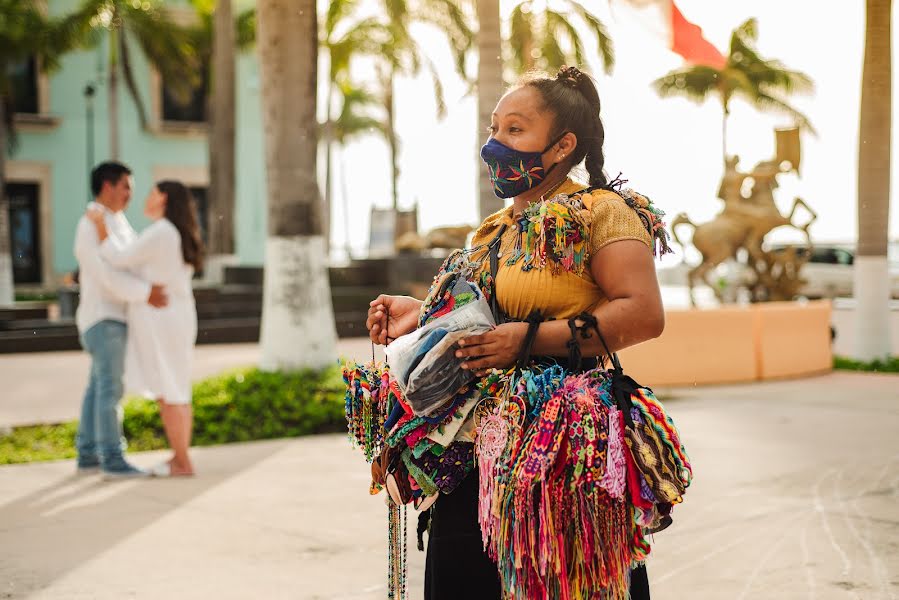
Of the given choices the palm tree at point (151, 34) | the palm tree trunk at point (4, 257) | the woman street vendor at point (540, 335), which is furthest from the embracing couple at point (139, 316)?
the palm tree at point (151, 34)

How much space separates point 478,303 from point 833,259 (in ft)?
95.2

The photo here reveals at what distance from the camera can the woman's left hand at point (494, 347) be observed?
8.39ft

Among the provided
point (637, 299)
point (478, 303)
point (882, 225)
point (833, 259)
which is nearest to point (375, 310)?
point (478, 303)

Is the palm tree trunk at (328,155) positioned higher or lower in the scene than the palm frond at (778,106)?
lower

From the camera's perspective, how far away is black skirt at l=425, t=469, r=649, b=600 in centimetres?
272

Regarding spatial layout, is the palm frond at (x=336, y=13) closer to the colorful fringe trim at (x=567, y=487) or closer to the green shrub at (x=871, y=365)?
the green shrub at (x=871, y=365)

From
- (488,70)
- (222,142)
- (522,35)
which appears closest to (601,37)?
(522,35)

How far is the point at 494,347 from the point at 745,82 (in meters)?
36.2

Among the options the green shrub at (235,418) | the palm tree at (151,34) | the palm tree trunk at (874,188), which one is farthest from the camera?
the palm tree at (151,34)

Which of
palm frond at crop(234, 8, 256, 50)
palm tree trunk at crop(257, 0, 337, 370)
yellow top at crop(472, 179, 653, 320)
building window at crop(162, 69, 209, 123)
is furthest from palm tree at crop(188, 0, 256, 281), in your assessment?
yellow top at crop(472, 179, 653, 320)

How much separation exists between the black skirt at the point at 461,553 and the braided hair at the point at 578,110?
82 centimetres

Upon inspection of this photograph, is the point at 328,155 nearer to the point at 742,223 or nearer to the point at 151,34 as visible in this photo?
the point at 151,34

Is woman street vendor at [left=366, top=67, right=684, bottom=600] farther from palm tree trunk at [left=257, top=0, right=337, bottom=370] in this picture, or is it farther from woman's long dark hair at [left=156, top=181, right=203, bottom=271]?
palm tree trunk at [left=257, top=0, right=337, bottom=370]

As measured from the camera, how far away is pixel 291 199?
10.0m
